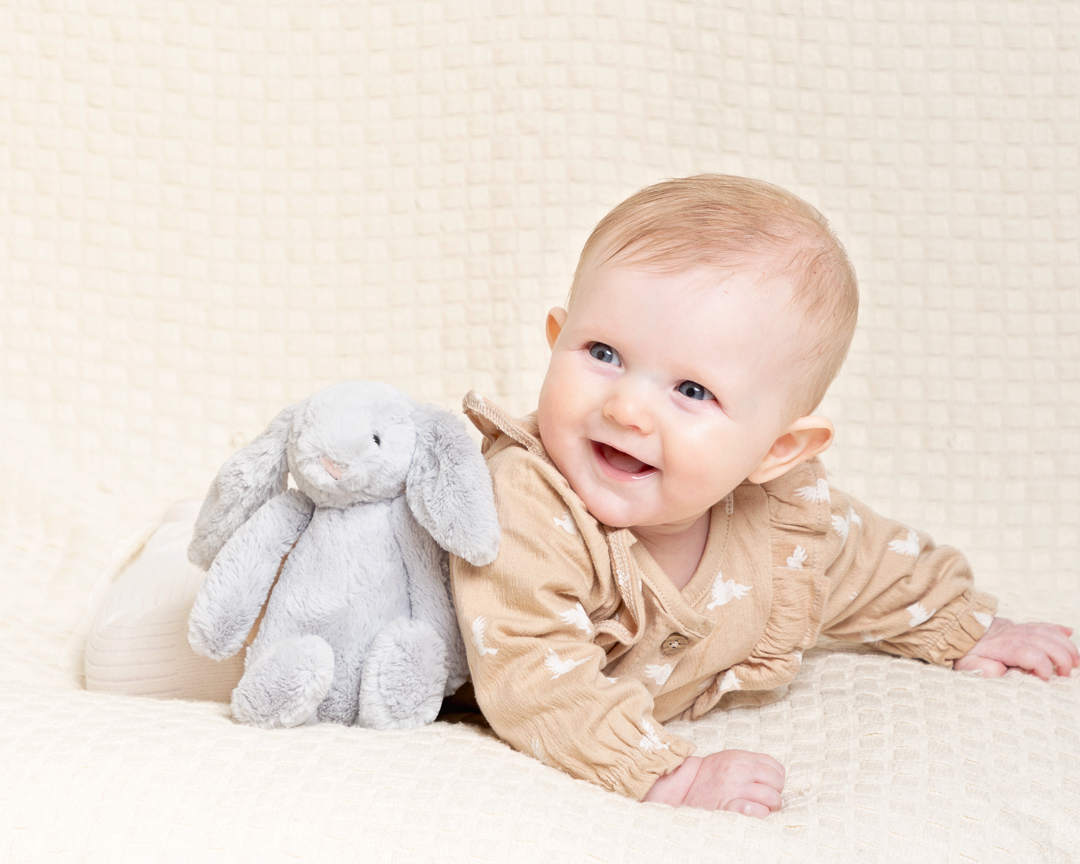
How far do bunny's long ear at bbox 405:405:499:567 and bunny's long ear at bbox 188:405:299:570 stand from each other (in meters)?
0.12

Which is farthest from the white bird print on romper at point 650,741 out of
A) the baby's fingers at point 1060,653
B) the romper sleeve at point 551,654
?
the baby's fingers at point 1060,653

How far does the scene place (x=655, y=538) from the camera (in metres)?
1.08

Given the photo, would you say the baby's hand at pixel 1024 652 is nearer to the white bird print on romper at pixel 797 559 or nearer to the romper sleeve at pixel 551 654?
the white bird print on romper at pixel 797 559

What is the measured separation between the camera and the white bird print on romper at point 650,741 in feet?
3.02

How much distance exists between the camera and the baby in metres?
0.93

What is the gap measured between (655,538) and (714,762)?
227 mm

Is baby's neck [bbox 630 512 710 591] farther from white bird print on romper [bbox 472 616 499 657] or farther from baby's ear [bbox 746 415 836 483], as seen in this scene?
white bird print on romper [bbox 472 616 499 657]

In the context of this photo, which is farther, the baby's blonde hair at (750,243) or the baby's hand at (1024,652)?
the baby's hand at (1024,652)

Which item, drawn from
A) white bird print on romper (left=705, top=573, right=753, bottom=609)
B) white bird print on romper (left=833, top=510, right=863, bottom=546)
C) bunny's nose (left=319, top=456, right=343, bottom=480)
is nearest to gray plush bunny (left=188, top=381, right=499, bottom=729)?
bunny's nose (left=319, top=456, right=343, bottom=480)

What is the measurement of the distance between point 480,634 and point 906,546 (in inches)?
20.9

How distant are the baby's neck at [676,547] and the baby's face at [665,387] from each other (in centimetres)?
8

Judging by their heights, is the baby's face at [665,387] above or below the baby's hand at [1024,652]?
above

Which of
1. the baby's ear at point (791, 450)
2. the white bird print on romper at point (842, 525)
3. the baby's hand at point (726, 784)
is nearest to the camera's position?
the baby's hand at point (726, 784)

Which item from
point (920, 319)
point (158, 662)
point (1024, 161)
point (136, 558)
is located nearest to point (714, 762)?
point (158, 662)
